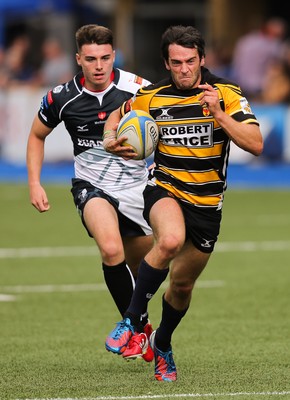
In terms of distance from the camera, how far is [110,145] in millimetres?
7668

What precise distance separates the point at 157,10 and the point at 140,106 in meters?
23.3

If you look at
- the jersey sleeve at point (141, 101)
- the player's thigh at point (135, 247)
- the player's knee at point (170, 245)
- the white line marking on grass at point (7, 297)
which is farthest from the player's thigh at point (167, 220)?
the white line marking on grass at point (7, 297)

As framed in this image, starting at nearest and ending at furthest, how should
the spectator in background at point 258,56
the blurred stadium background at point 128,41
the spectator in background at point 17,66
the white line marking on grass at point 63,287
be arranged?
the white line marking on grass at point 63,287
the blurred stadium background at point 128,41
the spectator in background at point 258,56
the spectator in background at point 17,66

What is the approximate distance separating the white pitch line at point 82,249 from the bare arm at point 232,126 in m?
6.67

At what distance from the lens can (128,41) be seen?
30.7 metres

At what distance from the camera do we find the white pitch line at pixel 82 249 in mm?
13805

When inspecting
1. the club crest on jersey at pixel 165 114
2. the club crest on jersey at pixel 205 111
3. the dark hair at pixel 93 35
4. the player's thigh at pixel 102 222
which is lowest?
the player's thigh at pixel 102 222

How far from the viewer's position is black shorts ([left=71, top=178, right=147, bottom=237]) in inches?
327

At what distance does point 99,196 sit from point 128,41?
2275 cm

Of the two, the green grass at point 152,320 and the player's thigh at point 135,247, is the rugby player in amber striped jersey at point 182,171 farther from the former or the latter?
the player's thigh at point 135,247

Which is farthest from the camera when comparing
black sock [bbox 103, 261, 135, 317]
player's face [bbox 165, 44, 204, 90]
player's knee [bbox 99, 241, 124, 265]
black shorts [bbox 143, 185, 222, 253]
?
black sock [bbox 103, 261, 135, 317]

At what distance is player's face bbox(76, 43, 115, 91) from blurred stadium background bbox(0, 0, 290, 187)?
37.4ft

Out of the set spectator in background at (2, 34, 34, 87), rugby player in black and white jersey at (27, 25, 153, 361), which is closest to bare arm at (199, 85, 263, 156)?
rugby player in black and white jersey at (27, 25, 153, 361)

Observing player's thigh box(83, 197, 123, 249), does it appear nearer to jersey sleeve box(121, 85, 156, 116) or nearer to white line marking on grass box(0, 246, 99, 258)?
jersey sleeve box(121, 85, 156, 116)
